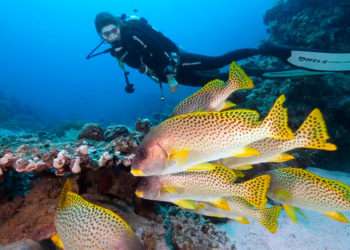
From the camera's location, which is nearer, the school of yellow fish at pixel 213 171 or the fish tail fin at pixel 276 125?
the school of yellow fish at pixel 213 171

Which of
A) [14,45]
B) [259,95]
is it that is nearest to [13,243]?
[259,95]

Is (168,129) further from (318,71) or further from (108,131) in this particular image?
(318,71)

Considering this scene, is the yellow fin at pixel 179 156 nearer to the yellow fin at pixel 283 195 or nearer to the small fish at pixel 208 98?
the small fish at pixel 208 98

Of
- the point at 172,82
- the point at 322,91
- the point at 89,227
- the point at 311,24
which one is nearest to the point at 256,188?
the point at 89,227

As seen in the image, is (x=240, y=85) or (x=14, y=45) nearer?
(x=240, y=85)

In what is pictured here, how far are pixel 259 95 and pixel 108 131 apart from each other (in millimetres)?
5043

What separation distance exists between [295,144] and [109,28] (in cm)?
608

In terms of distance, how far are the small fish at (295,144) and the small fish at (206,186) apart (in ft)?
0.52

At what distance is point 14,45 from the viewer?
13200cm

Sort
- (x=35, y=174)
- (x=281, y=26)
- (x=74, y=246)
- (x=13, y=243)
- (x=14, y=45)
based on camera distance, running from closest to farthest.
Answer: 1. (x=74, y=246)
2. (x=13, y=243)
3. (x=35, y=174)
4. (x=281, y=26)
5. (x=14, y=45)

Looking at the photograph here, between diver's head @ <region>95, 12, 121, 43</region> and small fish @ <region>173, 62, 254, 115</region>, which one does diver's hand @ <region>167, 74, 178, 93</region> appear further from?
small fish @ <region>173, 62, 254, 115</region>

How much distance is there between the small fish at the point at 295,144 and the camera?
2.62 metres

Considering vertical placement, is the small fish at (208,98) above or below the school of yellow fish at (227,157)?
above

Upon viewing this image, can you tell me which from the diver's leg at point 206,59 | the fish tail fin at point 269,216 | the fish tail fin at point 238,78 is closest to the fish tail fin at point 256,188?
the fish tail fin at point 269,216
